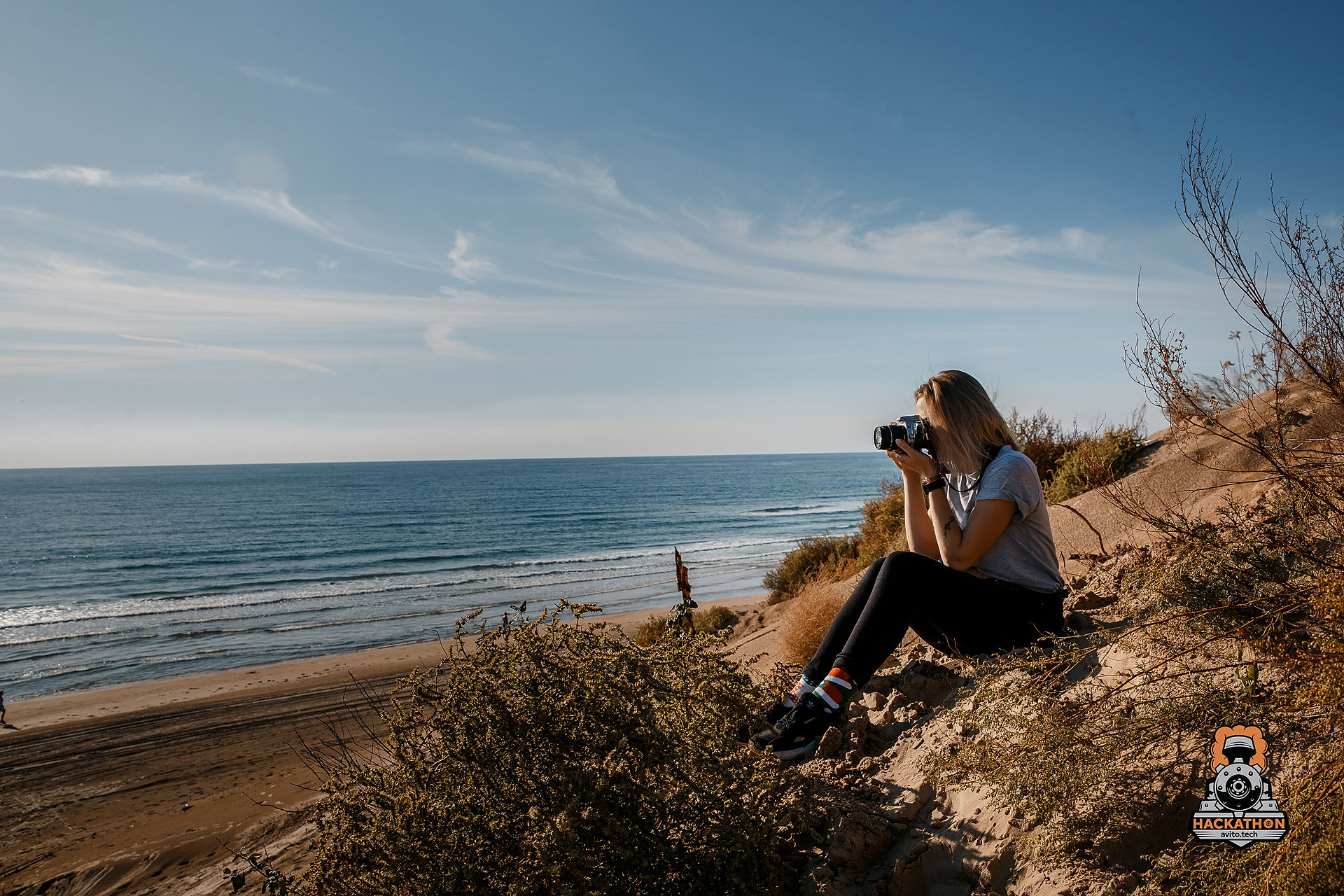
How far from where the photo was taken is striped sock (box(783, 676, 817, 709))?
2.91 metres

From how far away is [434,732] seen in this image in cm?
230

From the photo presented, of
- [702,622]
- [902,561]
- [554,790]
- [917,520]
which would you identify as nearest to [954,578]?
[902,561]

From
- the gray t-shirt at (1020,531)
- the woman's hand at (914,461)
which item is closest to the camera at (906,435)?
the woman's hand at (914,461)

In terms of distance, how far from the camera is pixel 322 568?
25.7 metres

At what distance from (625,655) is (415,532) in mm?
37283

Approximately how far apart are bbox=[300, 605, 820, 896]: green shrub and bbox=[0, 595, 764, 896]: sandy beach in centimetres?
307

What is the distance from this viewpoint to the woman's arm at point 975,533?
3.09 meters

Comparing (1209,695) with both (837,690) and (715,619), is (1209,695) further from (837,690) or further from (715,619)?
(715,619)

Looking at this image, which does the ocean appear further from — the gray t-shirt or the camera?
the gray t-shirt

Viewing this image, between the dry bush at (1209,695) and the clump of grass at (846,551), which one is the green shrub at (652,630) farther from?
the dry bush at (1209,695)

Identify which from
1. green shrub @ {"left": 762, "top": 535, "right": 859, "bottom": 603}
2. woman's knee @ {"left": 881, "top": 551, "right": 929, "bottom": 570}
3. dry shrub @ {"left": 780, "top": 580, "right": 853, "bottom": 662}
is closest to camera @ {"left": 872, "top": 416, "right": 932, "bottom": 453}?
woman's knee @ {"left": 881, "top": 551, "right": 929, "bottom": 570}

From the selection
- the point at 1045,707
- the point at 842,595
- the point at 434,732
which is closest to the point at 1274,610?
the point at 1045,707

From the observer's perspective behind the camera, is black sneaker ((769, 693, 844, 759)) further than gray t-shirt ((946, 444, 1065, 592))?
No

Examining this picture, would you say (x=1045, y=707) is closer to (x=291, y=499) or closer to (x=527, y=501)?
(x=527, y=501)
